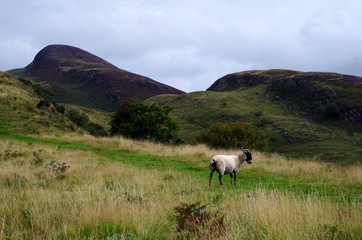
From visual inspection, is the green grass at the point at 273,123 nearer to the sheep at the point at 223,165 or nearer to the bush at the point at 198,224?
the sheep at the point at 223,165

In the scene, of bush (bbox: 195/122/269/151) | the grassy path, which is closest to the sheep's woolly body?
the grassy path

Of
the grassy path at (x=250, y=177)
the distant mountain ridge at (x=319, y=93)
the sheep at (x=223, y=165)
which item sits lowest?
the grassy path at (x=250, y=177)

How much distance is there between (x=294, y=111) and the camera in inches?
3728

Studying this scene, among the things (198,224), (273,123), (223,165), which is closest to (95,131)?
(223,165)

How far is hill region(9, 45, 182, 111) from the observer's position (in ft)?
435

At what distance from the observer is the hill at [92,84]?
132625 millimetres

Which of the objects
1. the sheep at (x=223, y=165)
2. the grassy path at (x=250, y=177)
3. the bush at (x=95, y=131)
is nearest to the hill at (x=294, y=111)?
the bush at (x=95, y=131)

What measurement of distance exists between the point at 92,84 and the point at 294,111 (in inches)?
→ 3822

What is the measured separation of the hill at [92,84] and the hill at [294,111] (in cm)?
2526

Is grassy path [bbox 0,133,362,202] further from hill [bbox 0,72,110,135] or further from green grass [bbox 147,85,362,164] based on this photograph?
green grass [bbox 147,85,362,164]

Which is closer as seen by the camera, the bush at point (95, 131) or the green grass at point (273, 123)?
the bush at point (95, 131)

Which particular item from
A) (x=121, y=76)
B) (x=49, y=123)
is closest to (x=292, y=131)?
(x=49, y=123)

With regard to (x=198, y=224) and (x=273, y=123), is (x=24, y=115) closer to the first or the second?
(x=198, y=224)

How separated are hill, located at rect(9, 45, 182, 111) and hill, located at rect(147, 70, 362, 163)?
995 inches
